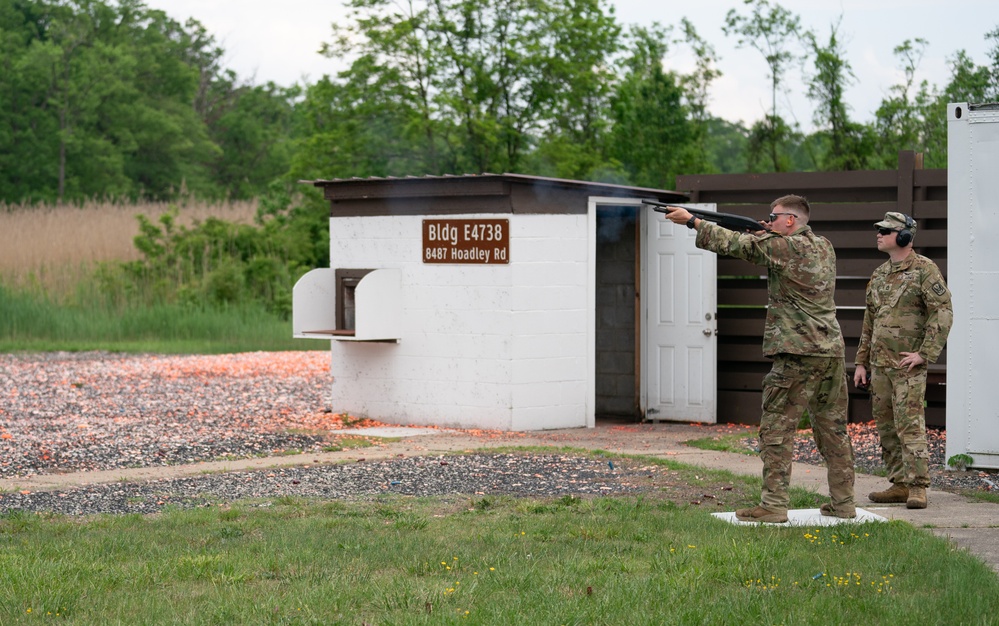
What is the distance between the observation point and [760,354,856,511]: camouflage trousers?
767cm

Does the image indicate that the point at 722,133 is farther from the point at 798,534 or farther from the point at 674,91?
the point at 798,534

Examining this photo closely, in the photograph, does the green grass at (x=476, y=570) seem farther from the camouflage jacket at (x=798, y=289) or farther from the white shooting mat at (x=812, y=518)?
the camouflage jacket at (x=798, y=289)

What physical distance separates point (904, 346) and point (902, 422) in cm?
50

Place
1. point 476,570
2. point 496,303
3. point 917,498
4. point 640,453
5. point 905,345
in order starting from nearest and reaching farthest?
1. point 476,570
2. point 917,498
3. point 905,345
4. point 640,453
5. point 496,303

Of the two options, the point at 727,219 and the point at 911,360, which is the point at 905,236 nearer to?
the point at 911,360

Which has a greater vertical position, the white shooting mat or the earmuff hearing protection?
the earmuff hearing protection

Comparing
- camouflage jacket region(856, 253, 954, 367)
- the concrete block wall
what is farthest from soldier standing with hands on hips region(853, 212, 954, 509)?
the concrete block wall

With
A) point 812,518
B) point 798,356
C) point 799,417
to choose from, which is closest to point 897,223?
point 798,356

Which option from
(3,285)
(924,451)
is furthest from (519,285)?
(3,285)

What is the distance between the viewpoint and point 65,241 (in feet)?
88.1

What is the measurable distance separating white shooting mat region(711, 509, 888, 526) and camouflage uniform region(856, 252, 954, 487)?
672 mm

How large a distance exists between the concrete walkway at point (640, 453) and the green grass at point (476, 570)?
0.53 meters

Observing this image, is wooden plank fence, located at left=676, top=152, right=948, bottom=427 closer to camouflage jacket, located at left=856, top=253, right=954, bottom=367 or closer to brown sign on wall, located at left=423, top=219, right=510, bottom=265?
brown sign on wall, located at left=423, top=219, right=510, bottom=265

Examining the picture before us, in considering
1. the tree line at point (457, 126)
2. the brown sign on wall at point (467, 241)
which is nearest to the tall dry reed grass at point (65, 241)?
the tree line at point (457, 126)
